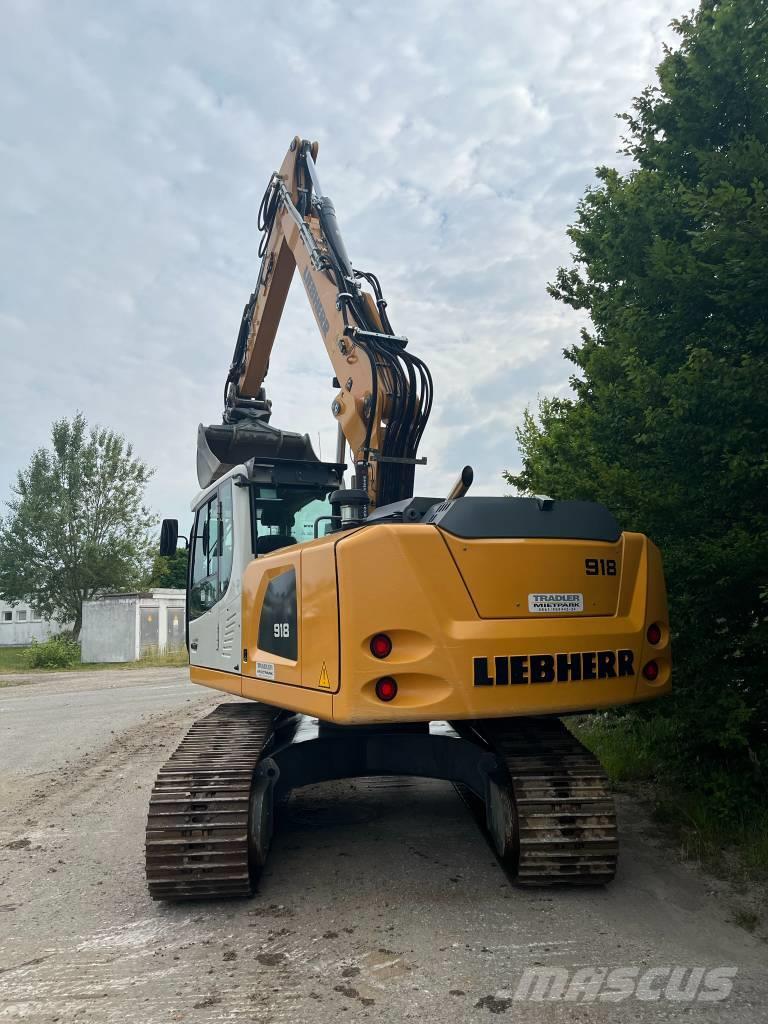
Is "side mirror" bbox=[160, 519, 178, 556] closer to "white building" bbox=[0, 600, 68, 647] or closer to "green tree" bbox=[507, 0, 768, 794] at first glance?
"green tree" bbox=[507, 0, 768, 794]

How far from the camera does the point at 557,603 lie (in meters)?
4.08

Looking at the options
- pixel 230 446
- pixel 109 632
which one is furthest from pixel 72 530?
pixel 230 446

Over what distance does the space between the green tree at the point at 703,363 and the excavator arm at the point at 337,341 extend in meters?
1.52

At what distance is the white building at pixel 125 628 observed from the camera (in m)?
27.8

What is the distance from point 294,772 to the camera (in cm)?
514

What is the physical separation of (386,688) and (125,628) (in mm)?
25860

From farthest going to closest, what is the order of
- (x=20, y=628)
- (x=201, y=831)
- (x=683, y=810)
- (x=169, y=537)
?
(x=20, y=628)
(x=169, y=537)
(x=683, y=810)
(x=201, y=831)

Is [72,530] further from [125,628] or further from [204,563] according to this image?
[204,563]

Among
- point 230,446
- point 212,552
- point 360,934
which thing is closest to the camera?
point 360,934

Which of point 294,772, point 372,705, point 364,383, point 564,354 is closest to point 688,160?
point 364,383

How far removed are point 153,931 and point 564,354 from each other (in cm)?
753

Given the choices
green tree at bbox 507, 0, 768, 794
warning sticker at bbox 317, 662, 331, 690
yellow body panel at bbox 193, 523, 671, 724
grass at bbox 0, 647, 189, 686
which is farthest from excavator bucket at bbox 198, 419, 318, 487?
grass at bbox 0, 647, 189, 686

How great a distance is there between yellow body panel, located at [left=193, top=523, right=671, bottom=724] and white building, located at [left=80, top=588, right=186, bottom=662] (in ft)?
81.3

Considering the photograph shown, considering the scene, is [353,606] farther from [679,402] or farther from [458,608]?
[679,402]
